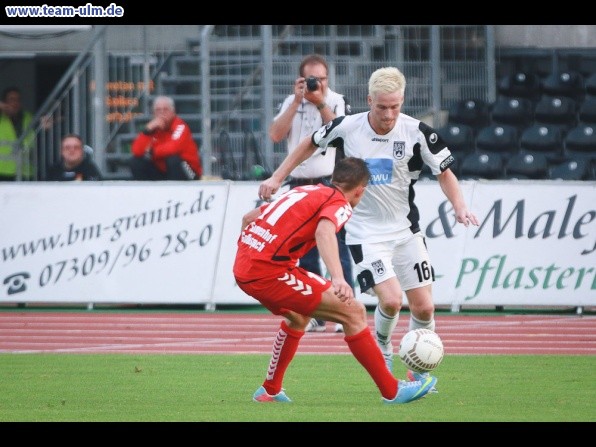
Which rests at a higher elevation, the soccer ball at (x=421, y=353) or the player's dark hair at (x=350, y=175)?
the player's dark hair at (x=350, y=175)

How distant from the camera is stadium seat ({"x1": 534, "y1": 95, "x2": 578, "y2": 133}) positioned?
2155 cm

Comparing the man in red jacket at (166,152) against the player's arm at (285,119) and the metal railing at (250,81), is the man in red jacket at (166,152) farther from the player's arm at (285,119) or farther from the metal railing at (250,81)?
the player's arm at (285,119)

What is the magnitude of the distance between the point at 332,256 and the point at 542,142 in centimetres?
1355

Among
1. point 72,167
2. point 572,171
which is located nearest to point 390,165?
point 72,167

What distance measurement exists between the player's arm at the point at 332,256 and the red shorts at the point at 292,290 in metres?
0.32

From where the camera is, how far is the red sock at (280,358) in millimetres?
8672

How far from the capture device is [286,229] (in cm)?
836

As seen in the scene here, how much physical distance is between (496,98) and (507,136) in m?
1.14

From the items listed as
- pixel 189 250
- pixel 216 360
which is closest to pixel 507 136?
pixel 189 250

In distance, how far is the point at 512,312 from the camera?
52.2 ft

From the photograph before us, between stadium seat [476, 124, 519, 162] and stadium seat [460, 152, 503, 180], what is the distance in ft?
1.96

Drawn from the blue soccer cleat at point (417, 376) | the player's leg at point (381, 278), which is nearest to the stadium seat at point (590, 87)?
the player's leg at point (381, 278)

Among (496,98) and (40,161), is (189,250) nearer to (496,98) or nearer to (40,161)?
(40,161)

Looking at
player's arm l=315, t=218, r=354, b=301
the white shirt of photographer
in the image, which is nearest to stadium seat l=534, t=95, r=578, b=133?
the white shirt of photographer
